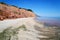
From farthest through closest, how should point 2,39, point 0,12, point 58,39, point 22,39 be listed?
point 0,12
point 58,39
point 22,39
point 2,39

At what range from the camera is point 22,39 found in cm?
703

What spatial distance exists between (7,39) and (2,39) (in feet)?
0.83

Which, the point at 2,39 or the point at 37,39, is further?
the point at 37,39

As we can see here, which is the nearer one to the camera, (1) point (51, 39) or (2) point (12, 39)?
(2) point (12, 39)

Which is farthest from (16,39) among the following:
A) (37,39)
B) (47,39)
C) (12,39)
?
(47,39)

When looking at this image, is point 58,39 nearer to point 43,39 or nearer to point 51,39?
point 51,39

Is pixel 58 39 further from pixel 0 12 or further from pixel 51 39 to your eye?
pixel 0 12

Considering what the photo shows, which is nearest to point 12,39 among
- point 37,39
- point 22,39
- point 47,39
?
point 22,39

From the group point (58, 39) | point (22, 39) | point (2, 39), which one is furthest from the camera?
point (58, 39)

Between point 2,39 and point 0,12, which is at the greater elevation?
point 0,12

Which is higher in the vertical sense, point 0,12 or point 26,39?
point 0,12

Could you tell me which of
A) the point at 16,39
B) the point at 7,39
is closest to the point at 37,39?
the point at 16,39

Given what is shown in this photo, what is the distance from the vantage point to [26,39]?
7184 mm

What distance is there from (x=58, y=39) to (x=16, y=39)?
2.58 m
